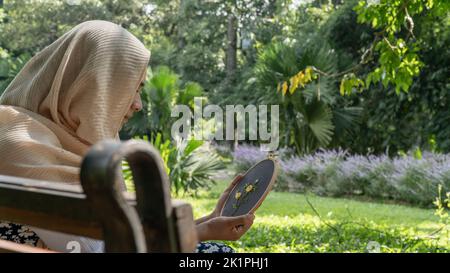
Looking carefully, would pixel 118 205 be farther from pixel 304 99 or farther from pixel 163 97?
pixel 304 99

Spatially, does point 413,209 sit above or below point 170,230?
below

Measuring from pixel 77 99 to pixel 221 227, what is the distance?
0.53m

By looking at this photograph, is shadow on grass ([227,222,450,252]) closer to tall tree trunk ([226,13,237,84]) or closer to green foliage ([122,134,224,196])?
green foliage ([122,134,224,196])

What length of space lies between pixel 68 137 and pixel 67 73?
179 mm

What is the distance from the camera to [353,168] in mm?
10305

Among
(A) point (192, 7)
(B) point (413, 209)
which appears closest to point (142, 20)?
(A) point (192, 7)

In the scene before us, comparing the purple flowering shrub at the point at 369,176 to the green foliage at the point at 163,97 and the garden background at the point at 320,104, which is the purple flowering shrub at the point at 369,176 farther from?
the green foliage at the point at 163,97

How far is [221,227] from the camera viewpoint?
1694mm

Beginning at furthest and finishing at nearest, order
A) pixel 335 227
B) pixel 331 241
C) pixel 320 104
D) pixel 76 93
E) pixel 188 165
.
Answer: pixel 320 104
pixel 188 165
pixel 335 227
pixel 331 241
pixel 76 93

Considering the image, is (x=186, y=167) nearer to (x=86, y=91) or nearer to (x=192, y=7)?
(x=86, y=91)

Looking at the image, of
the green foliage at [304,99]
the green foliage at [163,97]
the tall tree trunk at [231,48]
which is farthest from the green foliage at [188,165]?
the tall tree trunk at [231,48]

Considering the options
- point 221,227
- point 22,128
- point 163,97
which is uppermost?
point 22,128

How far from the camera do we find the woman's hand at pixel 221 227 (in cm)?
168

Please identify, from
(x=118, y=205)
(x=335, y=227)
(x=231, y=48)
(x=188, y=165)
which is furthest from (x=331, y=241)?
(x=231, y=48)
